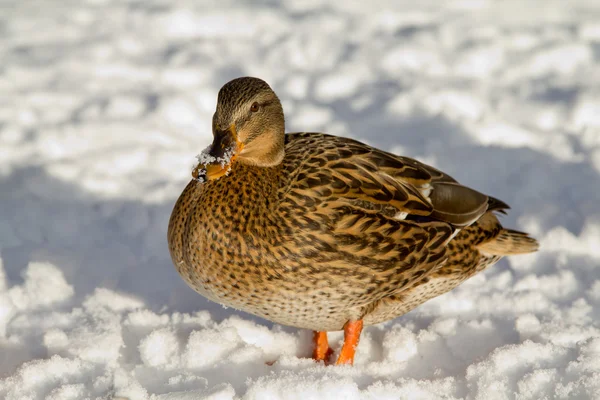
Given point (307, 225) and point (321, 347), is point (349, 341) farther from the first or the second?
point (307, 225)

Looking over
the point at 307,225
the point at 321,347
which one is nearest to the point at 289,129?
the point at 321,347

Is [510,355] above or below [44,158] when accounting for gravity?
below

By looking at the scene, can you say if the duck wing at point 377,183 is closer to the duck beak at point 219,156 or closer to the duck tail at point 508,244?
the duck tail at point 508,244

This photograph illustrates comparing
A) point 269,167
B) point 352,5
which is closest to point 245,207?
point 269,167

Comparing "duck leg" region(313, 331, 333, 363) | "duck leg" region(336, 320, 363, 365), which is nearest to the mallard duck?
"duck leg" region(336, 320, 363, 365)

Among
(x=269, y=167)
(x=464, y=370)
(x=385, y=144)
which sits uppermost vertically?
(x=385, y=144)

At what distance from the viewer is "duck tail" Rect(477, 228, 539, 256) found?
3.73 m

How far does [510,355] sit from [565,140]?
7.83ft

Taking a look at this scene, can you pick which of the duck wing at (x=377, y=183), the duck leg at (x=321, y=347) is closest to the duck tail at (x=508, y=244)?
the duck wing at (x=377, y=183)

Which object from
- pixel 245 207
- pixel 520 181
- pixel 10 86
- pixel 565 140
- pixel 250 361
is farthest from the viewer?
pixel 10 86

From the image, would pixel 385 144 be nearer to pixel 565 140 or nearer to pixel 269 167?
pixel 565 140

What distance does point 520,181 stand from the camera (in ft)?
16.4

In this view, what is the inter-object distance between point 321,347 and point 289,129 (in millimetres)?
2201

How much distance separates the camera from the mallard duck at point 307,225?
3.17m
